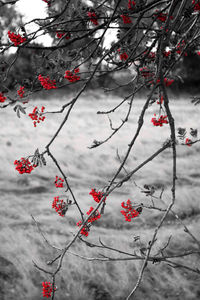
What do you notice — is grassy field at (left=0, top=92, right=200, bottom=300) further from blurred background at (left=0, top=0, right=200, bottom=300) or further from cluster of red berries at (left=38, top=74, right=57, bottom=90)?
cluster of red berries at (left=38, top=74, right=57, bottom=90)

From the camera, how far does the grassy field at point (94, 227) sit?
10.7 ft

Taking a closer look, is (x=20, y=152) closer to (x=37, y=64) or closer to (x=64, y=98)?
(x=37, y=64)

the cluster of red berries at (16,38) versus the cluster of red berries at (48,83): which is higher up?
the cluster of red berries at (16,38)

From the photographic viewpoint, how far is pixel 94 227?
4.54 meters

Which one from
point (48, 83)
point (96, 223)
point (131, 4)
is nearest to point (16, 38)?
point (48, 83)

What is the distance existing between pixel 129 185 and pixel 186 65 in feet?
46.5

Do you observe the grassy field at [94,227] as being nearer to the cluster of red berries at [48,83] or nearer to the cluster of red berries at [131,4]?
the cluster of red berries at [48,83]

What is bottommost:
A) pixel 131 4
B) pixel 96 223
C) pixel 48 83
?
pixel 48 83

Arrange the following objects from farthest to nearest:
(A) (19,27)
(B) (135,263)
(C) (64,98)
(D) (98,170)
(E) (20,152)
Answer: (C) (64,98)
(E) (20,152)
(D) (98,170)
(B) (135,263)
(A) (19,27)

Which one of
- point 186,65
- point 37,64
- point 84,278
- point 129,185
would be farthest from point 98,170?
point 186,65

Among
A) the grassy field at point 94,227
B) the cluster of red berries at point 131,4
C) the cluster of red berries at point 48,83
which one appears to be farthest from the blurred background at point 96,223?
the cluster of red berries at point 131,4

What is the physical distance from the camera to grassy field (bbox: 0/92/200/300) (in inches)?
128

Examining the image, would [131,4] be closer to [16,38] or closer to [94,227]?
[16,38]

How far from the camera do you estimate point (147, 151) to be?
814cm
